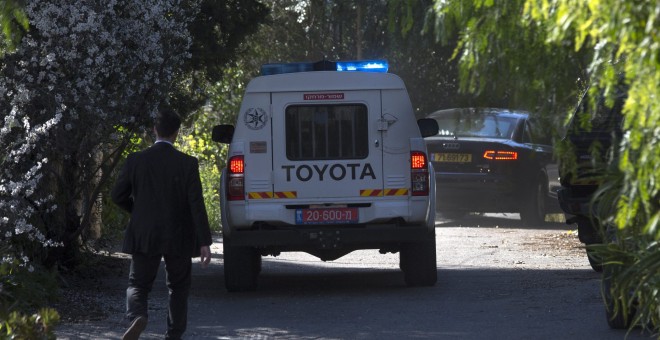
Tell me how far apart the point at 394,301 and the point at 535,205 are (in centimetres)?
992

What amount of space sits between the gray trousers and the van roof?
3669 millimetres

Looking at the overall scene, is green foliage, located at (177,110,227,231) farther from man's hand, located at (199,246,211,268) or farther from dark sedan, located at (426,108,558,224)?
man's hand, located at (199,246,211,268)

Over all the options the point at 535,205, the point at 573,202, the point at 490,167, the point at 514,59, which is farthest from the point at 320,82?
the point at 535,205

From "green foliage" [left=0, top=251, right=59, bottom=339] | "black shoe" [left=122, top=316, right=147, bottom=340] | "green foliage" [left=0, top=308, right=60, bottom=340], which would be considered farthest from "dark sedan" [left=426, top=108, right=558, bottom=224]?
"green foliage" [left=0, top=308, right=60, bottom=340]

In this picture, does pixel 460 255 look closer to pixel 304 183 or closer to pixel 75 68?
pixel 304 183

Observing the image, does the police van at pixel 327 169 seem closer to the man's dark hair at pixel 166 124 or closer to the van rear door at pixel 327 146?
the van rear door at pixel 327 146

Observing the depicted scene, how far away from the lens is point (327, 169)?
1238 centimetres

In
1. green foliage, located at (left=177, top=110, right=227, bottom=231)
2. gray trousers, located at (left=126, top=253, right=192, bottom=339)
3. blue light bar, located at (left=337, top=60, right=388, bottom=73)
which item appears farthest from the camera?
green foliage, located at (left=177, top=110, right=227, bottom=231)

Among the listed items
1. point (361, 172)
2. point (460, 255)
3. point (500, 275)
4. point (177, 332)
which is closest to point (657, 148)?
point (177, 332)

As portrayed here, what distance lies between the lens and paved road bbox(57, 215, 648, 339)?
10.0 metres

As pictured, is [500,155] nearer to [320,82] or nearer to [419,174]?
[419,174]

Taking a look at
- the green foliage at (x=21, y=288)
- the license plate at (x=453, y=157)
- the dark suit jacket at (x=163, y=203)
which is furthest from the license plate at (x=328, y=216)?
the license plate at (x=453, y=157)

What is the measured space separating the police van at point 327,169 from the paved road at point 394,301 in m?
0.64

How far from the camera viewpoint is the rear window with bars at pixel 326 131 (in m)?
12.4
